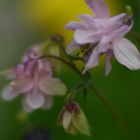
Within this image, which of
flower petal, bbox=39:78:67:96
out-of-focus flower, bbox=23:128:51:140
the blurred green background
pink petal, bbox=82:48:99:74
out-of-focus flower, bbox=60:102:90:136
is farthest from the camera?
the blurred green background

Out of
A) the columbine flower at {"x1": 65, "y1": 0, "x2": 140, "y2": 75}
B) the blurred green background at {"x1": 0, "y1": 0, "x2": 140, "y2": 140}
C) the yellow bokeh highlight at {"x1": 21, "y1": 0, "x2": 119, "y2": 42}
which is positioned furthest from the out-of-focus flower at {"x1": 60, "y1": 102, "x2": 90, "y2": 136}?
the yellow bokeh highlight at {"x1": 21, "y1": 0, "x2": 119, "y2": 42}

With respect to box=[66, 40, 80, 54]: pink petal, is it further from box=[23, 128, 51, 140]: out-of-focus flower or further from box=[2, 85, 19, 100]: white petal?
box=[23, 128, 51, 140]: out-of-focus flower

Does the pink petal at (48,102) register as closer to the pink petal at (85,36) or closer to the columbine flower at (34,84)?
the columbine flower at (34,84)

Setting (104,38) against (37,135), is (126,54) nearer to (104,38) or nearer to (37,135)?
(104,38)

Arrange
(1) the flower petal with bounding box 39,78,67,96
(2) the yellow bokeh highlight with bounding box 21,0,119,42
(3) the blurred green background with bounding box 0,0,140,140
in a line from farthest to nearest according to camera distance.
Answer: (2) the yellow bokeh highlight with bounding box 21,0,119,42 < (3) the blurred green background with bounding box 0,0,140,140 < (1) the flower petal with bounding box 39,78,67,96

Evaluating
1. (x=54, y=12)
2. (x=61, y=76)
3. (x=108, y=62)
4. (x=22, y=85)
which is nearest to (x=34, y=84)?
(x=22, y=85)

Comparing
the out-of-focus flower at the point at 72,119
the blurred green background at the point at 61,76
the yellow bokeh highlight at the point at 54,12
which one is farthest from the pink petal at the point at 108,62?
the yellow bokeh highlight at the point at 54,12
